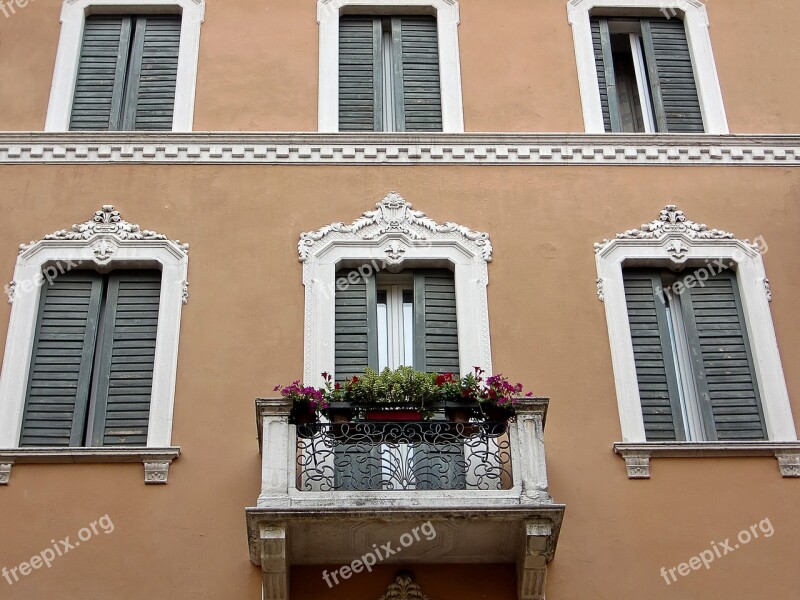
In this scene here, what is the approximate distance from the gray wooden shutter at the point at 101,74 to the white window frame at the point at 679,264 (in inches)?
249

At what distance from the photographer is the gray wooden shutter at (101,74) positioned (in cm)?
1659

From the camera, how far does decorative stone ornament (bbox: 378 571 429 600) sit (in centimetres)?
1285

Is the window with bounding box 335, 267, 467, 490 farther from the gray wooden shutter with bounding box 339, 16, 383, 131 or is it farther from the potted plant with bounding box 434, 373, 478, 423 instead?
the gray wooden shutter with bounding box 339, 16, 383, 131

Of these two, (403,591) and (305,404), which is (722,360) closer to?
(403,591)

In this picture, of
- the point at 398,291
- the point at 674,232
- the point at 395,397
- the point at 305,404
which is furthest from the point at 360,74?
the point at 305,404

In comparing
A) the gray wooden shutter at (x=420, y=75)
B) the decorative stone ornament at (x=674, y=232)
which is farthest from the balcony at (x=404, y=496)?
the gray wooden shutter at (x=420, y=75)

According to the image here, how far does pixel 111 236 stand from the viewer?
50.2 ft

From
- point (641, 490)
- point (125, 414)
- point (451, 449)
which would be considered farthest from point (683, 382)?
point (125, 414)

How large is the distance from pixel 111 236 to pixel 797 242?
7951 mm

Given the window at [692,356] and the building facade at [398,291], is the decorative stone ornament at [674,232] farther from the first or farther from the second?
the window at [692,356]

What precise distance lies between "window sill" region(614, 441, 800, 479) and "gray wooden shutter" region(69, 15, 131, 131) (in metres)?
7.53

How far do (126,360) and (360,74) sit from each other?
5.00 metres

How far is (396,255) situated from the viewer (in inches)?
599

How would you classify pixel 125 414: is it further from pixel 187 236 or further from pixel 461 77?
pixel 461 77
